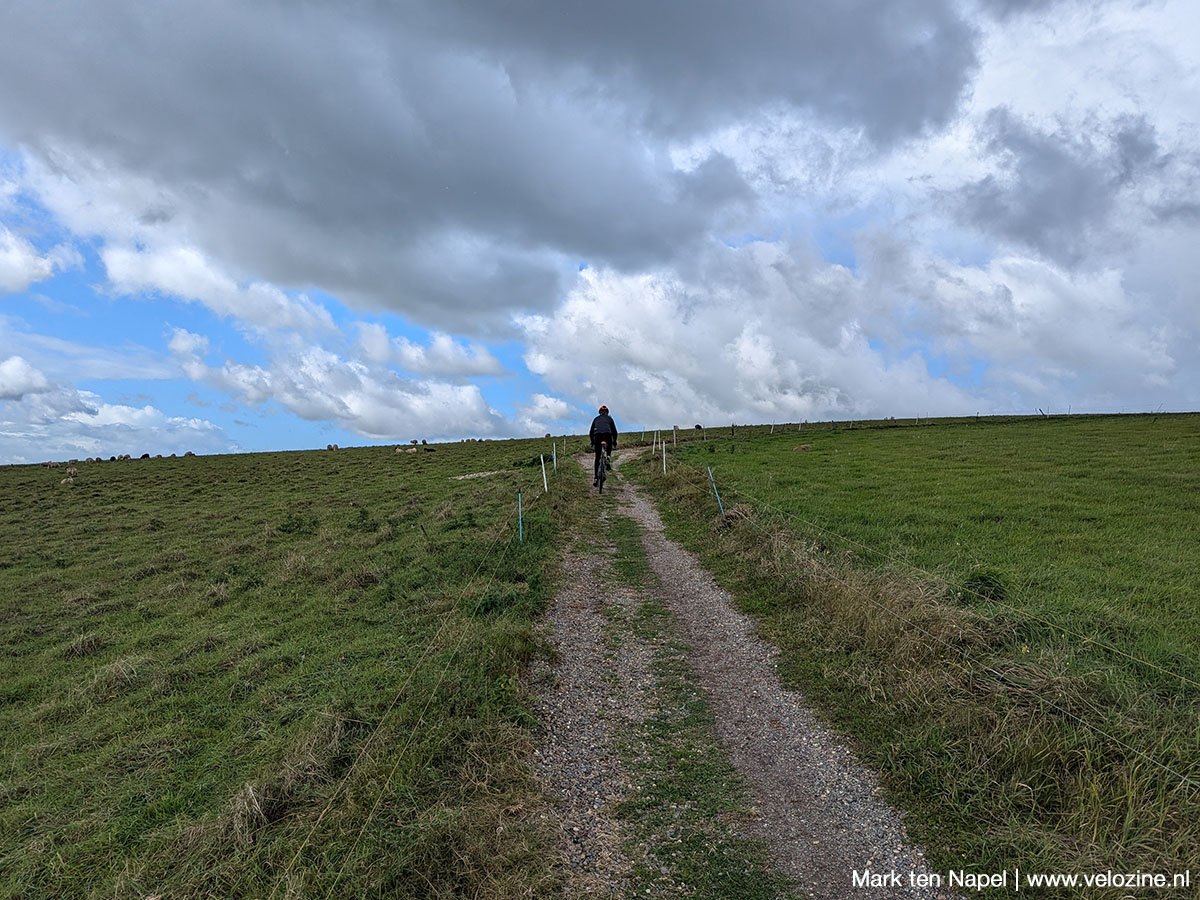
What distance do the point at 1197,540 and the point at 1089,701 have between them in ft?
39.0

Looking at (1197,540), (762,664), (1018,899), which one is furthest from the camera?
(1197,540)

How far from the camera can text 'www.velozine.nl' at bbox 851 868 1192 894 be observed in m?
4.29

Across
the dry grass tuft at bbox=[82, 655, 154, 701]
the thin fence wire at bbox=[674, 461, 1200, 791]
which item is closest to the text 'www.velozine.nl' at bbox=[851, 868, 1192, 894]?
the thin fence wire at bbox=[674, 461, 1200, 791]

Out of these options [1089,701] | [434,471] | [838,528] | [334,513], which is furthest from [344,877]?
[434,471]

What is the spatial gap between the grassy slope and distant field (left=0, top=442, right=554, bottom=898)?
13.3 ft

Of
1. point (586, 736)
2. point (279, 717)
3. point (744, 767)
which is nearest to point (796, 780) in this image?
point (744, 767)

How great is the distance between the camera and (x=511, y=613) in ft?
33.4

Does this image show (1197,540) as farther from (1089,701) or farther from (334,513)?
(334,513)

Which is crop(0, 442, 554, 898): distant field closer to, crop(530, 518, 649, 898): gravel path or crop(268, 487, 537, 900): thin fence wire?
crop(268, 487, 537, 900): thin fence wire

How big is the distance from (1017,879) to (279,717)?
8.13 m

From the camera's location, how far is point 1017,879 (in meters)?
4.53

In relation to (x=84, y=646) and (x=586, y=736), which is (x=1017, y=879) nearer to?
(x=586, y=736)

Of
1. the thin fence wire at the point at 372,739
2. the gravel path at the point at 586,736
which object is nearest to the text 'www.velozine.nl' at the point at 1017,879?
the gravel path at the point at 586,736

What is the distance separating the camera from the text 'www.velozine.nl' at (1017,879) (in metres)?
4.29
